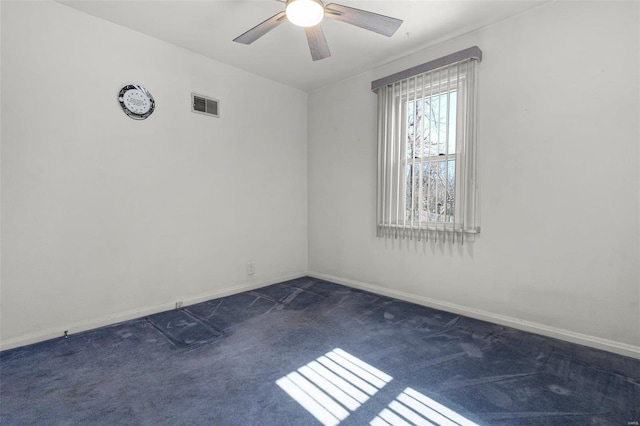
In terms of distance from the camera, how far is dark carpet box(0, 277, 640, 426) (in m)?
1.53

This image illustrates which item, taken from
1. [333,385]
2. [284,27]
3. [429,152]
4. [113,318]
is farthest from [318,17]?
[113,318]

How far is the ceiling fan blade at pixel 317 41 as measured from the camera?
2.10m

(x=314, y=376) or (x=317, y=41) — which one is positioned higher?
(x=317, y=41)

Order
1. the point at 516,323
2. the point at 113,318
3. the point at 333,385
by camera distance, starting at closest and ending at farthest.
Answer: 1. the point at 333,385
2. the point at 516,323
3. the point at 113,318

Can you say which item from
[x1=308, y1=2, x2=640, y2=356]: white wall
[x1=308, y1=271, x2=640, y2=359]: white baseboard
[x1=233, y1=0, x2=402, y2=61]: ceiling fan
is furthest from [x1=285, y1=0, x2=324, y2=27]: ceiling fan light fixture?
[x1=308, y1=271, x2=640, y2=359]: white baseboard

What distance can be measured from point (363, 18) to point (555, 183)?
196 cm

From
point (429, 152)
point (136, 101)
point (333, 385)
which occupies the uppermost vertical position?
point (136, 101)

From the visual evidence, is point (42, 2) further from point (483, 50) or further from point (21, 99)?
point (483, 50)

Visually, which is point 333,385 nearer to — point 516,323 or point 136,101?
point 516,323

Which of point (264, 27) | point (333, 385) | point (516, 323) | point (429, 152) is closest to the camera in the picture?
point (333, 385)

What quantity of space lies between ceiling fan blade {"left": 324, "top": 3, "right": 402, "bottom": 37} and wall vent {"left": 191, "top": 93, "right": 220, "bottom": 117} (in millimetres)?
1845

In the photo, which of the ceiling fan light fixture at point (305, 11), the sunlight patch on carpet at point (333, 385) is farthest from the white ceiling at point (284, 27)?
the sunlight patch on carpet at point (333, 385)

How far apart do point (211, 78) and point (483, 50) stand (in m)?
2.79

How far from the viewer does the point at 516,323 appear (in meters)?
A: 2.55
